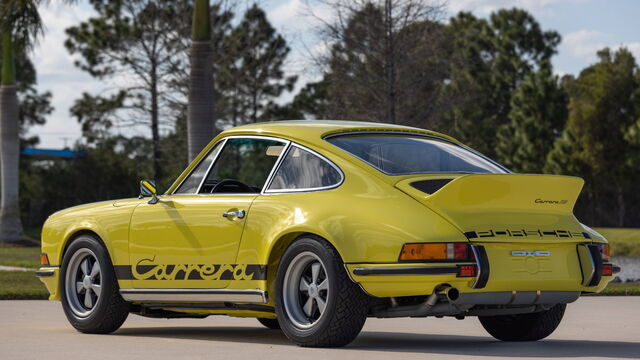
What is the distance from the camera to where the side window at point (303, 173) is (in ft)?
27.5

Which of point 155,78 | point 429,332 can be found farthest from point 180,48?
point 429,332

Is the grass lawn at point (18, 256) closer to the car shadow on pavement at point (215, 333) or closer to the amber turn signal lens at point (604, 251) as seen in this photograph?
the car shadow on pavement at point (215, 333)

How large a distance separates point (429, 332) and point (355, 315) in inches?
99.4

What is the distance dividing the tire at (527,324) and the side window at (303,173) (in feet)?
5.91

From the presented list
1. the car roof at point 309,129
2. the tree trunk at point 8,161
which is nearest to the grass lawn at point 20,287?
the car roof at point 309,129

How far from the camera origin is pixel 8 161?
36875 millimetres

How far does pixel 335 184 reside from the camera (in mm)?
8250

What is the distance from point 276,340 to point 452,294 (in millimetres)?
1946

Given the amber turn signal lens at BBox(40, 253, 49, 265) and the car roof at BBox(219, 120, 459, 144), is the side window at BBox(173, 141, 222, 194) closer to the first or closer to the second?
the car roof at BBox(219, 120, 459, 144)

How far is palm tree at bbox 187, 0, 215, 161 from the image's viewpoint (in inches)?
839

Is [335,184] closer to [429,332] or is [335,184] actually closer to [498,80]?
[429,332]

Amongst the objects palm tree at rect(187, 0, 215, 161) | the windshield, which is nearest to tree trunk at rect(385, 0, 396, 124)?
palm tree at rect(187, 0, 215, 161)

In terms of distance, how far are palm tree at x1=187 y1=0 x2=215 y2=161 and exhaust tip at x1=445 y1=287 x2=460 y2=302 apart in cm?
1403

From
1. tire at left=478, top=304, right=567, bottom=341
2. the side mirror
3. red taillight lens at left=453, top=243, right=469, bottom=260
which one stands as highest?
the side mirror
